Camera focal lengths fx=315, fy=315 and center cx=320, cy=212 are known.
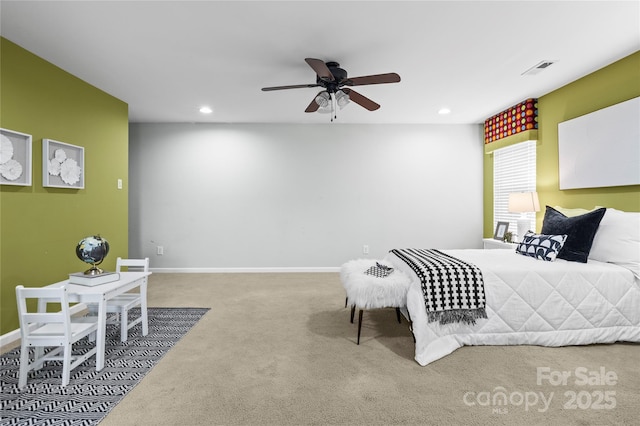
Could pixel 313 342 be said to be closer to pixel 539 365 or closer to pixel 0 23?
pixel 539 365

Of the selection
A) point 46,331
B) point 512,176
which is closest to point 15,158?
point 46,331

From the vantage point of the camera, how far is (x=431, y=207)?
5.54m

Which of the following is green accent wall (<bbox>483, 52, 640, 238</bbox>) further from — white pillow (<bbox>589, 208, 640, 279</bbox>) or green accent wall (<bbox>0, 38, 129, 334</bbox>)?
green accent wall (<bbox>0, 38, 129, 334</bbox>)

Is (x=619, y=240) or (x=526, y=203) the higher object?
(x=526, y=203)

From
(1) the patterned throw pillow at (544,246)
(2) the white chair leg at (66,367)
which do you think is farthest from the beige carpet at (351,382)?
(1) the patterned throw pillow at (544,246)

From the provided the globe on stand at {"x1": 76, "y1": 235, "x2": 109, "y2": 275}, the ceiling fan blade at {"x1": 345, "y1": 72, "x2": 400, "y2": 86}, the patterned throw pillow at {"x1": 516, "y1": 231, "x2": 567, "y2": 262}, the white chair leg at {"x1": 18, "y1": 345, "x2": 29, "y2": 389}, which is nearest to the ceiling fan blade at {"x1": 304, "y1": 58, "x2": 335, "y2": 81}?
the ceiling fan blade at {"x1": 345, "y1": 72, "x2": 400, "y2": 86}

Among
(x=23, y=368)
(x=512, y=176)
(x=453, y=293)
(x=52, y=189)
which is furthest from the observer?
(x=512, y=176)

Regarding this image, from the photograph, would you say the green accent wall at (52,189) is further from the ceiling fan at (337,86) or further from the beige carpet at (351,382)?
the ceiling fan at (337,86)

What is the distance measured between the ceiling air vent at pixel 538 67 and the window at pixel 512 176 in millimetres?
1243

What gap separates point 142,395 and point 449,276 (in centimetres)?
227

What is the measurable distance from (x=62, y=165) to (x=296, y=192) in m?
3.19

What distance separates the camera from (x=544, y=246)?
2965 millimetres

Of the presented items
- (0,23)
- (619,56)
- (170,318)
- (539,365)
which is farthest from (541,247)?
(0,23)

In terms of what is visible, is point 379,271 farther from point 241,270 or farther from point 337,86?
point 241,270
